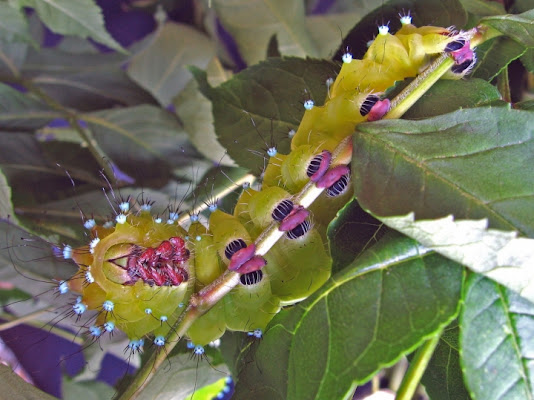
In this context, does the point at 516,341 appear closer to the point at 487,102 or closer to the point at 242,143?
the point at 487,102

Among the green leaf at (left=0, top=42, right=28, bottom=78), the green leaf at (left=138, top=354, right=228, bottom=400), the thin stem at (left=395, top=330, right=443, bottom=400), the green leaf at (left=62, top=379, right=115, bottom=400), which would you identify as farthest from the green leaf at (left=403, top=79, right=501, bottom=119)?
the green leaf at (left=0, top=42, right=28, bottom=78)

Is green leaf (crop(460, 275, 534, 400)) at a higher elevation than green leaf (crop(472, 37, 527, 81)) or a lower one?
lower

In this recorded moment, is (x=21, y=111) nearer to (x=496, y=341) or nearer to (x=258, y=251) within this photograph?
(x=258, y=251)

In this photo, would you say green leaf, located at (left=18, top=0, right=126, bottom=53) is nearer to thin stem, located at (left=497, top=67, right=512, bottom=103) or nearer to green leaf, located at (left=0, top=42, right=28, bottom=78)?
green leaf, located at (left=0, top=42, right=28, bottom=78)

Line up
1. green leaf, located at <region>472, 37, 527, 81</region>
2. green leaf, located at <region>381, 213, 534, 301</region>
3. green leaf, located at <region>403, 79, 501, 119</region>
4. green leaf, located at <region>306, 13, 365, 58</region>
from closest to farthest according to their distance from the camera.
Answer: green leaf, located at <region>381, 213, 534, 301</region> < green leaf, located at <region>403, 79, 501, 119</region> < green leaf, located at <region>472, 37, 527, 81</region> < green leaf, located at <region>306, 13, 365, 58</region>

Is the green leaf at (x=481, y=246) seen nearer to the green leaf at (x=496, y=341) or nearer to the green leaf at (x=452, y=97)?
the green leaf at (x=496, y=341)

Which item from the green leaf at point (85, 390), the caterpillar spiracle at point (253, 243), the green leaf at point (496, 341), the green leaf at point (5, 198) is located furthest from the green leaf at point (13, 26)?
the green leaf at point (496, 341)

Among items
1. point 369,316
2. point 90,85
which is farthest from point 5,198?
point 369,316
